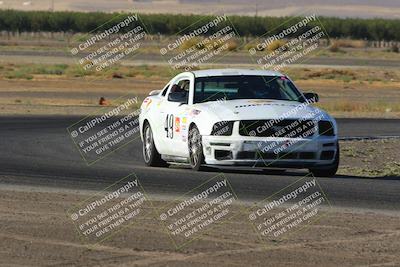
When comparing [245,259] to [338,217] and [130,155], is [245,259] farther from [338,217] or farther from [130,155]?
[130,155]

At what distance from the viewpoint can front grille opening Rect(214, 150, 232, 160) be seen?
52.9 ft

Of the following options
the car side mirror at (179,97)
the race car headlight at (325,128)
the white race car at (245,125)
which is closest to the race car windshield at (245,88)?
the white race car at (245,125)

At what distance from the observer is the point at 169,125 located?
17.7 m

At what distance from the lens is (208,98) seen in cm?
1736

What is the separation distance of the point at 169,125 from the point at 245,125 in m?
1.92

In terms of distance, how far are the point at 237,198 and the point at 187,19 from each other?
439ft

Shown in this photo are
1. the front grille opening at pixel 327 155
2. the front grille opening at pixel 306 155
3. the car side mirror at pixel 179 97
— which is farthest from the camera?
the car side mirror at pixel 179 97

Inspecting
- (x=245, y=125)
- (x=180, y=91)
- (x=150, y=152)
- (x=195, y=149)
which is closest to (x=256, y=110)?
(x=245, y=125)

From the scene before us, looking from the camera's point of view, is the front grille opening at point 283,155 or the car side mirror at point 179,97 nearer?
the front grille opening at point 283,155

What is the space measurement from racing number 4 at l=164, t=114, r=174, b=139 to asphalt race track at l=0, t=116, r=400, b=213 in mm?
524

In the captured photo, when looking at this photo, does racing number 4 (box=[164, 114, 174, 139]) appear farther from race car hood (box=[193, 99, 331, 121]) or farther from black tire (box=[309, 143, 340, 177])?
black tire (box=[309, 143, 340, 177])

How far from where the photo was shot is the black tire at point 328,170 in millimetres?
16511

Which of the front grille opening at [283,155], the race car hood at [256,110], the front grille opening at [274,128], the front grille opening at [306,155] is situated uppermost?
the race car hood at [256,110]

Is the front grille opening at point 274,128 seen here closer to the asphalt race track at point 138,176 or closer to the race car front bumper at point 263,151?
the race car front bumper at point 263,151
